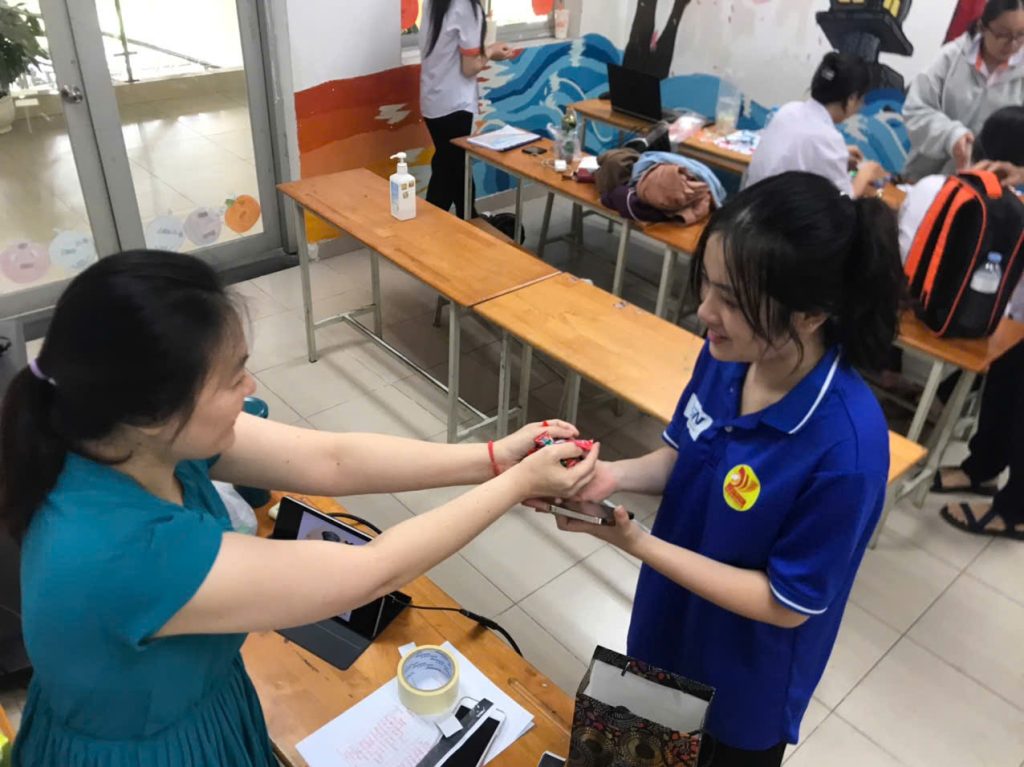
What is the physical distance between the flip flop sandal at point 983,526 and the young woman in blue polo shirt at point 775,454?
1.94 metres

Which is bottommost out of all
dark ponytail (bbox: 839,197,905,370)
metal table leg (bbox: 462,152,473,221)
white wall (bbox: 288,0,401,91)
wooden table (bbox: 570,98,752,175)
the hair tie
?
metal table leg (bbox: 462,152,473,221)

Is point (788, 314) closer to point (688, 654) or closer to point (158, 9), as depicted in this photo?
point (688, 654)

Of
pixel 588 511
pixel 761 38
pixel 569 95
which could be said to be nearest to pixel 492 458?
pixel 588 511

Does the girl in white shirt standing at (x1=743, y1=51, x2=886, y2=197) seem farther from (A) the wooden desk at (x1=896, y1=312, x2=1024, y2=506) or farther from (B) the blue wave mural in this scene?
(B) the blue wave mural

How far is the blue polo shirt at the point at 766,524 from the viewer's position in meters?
1.06

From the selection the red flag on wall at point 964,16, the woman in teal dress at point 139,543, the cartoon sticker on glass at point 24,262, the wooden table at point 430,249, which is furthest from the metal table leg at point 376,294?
the red flag on wall at point 964,16

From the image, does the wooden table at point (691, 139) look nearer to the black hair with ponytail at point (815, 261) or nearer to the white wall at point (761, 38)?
the white wall at point (761, 38)

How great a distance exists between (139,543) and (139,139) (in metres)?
3.63

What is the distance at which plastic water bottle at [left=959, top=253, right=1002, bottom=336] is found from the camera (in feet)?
8.20

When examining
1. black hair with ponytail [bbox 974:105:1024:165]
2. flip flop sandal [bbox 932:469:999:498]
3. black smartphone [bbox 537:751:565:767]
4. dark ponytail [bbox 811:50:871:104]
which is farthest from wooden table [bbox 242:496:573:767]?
black hair with ponytail [bbox 974:105:1024:165]

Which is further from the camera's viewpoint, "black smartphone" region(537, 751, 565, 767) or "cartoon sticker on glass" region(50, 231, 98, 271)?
"cartoon sticker on glass" region(50, 231, 98, 271)

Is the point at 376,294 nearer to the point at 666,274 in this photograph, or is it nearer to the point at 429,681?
the point at 666,274

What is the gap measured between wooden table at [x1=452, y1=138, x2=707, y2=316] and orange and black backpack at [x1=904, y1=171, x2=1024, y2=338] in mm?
805

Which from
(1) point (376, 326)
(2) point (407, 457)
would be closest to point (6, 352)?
(2) point (407, 457)
